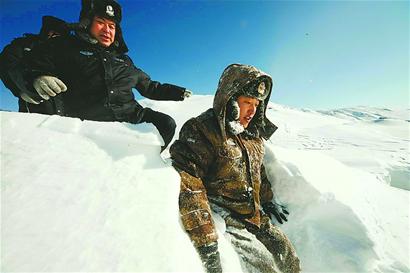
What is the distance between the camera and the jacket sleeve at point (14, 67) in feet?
7.37

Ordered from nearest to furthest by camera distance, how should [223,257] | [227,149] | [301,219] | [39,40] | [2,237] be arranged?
[2,237] < [223,257] < [227,149] < [39,40] < [301,219]

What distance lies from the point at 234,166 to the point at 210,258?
947 mm

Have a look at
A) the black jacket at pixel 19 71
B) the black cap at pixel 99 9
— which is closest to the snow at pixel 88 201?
the black jacket at pixel 19 71

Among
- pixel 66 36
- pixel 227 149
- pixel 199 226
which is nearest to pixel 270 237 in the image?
pixel 227 149

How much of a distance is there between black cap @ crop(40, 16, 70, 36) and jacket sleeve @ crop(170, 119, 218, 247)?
5.75 ft

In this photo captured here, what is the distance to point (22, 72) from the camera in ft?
7.40

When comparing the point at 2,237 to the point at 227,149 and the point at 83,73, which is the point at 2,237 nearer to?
the point at 227,149

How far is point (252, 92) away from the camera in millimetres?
2701

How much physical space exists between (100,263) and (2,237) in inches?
14.1

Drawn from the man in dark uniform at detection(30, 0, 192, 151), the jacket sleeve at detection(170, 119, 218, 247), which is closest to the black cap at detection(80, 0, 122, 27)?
the man in dark uniform at detection(30, 0, 192, 151)

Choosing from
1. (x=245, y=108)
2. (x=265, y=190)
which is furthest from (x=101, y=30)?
(x=265, y=190)

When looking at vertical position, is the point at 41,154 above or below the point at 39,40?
below

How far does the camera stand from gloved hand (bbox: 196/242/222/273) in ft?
5.35

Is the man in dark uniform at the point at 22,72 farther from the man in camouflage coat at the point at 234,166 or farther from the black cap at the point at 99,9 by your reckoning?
the man in camouflage coat at the point at 234,166
